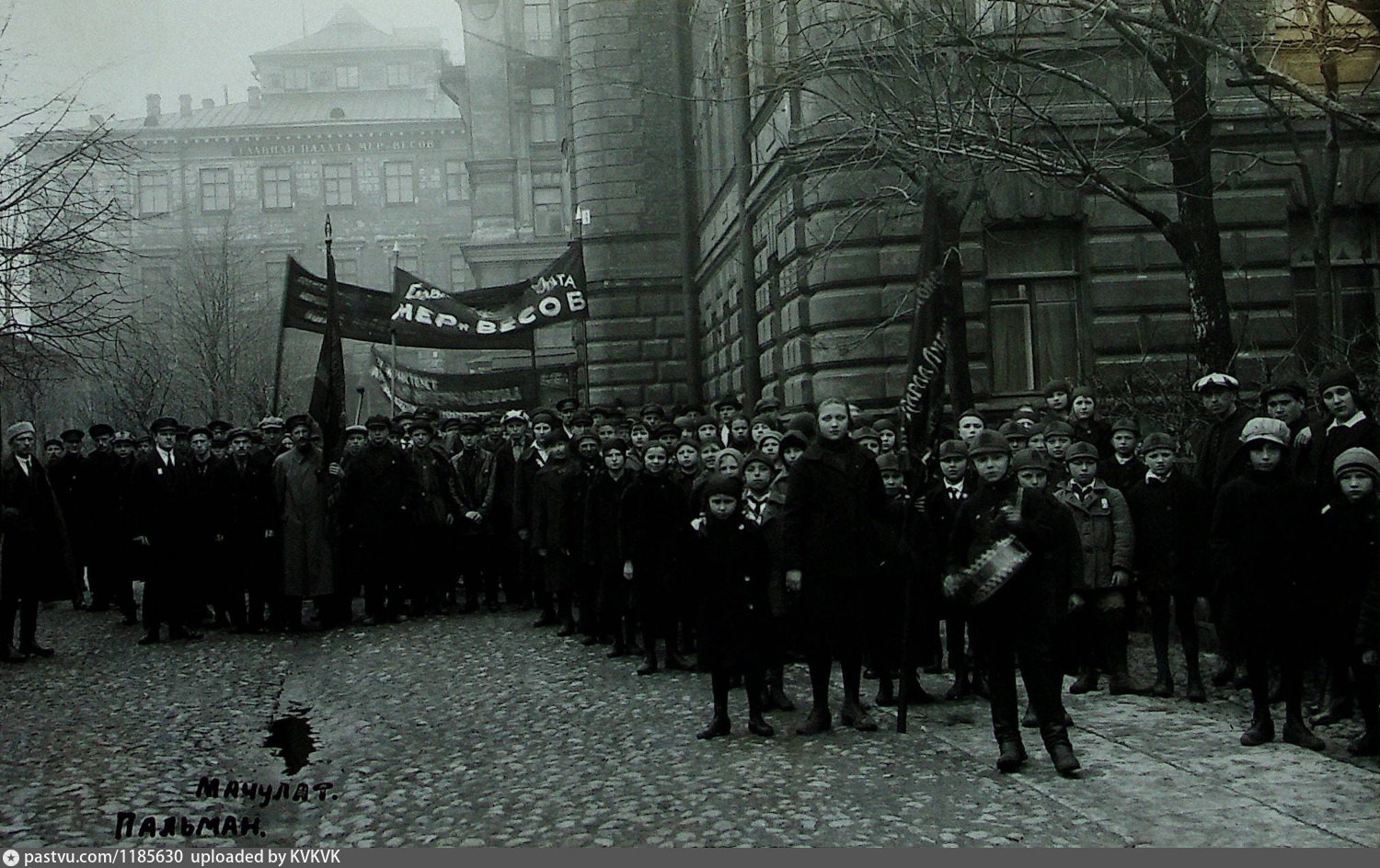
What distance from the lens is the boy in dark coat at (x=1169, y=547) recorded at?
983cm

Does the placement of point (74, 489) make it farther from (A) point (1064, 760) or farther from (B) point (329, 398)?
(A) point (1064, 760)

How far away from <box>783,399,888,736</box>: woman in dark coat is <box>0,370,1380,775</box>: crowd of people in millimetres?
16

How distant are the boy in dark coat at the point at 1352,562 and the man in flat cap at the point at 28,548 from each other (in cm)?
1070

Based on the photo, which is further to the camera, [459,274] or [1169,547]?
[459,274]

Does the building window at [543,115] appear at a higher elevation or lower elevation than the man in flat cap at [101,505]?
higher

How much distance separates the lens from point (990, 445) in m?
8.15

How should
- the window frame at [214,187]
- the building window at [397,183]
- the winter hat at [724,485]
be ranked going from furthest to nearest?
the building window at [397,183] → the window frame at [214,187] → the winter hat at [724,485]

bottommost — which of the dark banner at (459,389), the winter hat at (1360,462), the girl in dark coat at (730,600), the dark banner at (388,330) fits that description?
the girl in dark coat at (730,600)

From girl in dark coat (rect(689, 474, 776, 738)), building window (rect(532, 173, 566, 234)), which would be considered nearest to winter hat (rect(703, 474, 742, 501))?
girl in dark coat (rect(689, 474, 776, 738))

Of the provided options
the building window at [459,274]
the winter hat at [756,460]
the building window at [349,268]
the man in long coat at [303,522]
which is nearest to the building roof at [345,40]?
the man in long coat at [303,522]

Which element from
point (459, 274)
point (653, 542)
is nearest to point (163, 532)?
point (653, 542)

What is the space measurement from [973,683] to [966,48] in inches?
248

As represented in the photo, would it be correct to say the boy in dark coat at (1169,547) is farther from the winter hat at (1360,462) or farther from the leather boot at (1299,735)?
the winter hat at (1360,462)

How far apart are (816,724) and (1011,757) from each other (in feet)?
5.10
